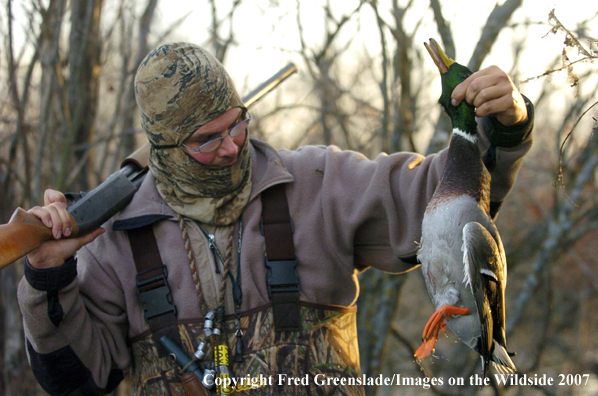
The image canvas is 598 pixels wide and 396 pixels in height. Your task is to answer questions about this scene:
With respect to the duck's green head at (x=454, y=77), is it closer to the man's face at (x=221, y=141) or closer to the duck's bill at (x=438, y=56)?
the duck's bill at (x=438, y=56)

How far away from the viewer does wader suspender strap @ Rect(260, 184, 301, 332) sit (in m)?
2.50

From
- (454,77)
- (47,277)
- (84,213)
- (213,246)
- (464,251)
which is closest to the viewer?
(464,251)

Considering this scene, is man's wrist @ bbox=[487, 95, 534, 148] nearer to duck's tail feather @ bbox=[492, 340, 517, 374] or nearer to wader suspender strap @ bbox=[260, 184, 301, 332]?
duck's tail feather @ bbox=[492, 340, 517, 374]

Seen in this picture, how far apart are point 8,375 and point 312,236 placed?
3158 mm

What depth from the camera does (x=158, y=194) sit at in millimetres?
2781

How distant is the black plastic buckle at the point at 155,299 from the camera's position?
2.50 metres

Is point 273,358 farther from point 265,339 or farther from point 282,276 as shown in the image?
point 282,276

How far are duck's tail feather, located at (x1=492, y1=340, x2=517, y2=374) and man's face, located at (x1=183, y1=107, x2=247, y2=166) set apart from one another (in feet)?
5.02

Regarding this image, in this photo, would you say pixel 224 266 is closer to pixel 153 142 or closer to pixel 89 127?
pixel 153 142

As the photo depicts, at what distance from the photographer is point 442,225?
1.83 m

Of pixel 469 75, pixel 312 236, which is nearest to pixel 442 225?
pixel 469 75

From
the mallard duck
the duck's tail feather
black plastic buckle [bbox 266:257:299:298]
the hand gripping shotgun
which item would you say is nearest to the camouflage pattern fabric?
black plastic buckle [bbox 266:257:299:298]

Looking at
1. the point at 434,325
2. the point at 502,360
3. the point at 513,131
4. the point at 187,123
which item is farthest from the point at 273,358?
the point at 513,131

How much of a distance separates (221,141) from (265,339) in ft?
3.47
